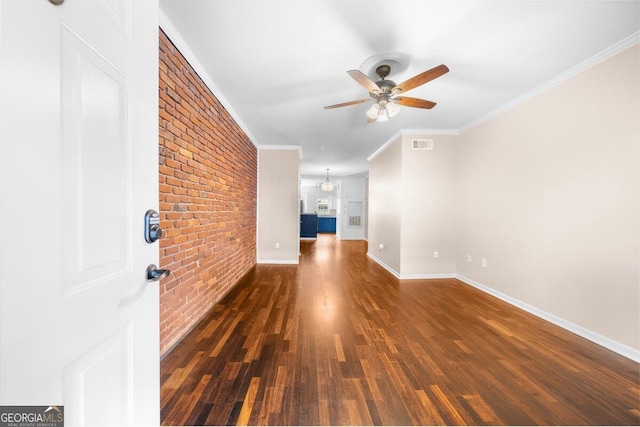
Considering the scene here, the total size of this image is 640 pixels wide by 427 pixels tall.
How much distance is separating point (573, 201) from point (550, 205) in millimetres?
208

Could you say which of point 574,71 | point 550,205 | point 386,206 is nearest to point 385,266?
point 386,206

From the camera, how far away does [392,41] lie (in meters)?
1.90

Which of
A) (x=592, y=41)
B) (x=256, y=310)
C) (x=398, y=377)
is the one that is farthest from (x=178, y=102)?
(x=592, y=41)

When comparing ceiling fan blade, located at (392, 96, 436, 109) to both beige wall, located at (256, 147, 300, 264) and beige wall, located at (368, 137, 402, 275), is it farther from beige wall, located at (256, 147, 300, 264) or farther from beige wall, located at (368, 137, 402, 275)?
beige wall, located at (256, 147, 300, 264)

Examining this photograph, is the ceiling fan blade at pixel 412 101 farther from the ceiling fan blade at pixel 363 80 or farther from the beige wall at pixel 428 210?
the beige wall at pixel 428 210

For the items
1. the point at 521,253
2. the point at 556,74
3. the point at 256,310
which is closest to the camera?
the point at 556,74

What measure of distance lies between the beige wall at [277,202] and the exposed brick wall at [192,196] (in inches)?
56.4

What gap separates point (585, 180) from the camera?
7.03ft

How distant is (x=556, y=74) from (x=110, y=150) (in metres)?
3.69

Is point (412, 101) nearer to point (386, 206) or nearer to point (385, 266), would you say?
point (386, 206)

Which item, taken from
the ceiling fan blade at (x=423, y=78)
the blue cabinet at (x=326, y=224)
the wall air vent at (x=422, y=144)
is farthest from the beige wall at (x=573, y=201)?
the blue cabinet at (x=326, y=224)

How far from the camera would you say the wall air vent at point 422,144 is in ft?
12.9

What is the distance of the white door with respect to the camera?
0.44 meters

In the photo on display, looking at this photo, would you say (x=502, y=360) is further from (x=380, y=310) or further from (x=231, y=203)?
(x=231, y=203)
